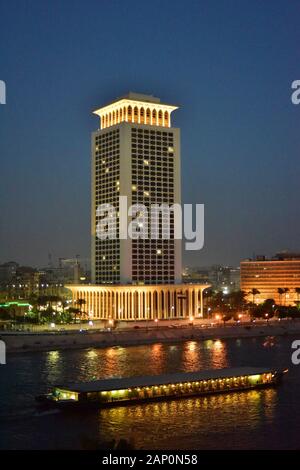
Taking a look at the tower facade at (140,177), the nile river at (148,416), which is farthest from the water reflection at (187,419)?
the tower facade at (140,177)

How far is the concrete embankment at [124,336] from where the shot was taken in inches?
2174

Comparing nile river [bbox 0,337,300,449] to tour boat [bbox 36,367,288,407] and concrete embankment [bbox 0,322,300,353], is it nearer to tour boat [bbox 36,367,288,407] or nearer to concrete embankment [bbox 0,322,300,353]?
tour boat [bbox 36,367,288,407]

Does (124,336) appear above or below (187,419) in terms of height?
above

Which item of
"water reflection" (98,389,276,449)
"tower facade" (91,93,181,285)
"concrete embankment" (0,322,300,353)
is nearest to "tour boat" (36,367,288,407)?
"water reflection" (98,389,276,449)

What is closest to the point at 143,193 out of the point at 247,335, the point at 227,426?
the point at 247,335

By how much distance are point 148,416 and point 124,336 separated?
2879 centimetres

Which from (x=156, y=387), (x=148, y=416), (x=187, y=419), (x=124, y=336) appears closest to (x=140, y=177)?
(x=124, y=336)

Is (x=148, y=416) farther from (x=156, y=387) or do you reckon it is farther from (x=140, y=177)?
(x=140, y=177)

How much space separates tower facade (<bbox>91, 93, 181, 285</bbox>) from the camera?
237ft

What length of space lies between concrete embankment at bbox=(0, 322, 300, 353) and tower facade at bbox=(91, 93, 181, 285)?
970cm

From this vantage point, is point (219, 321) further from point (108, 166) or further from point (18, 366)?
point (18, 366)

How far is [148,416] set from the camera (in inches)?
1244

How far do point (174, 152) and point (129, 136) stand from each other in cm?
495

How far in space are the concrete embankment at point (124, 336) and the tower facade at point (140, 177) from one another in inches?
382
